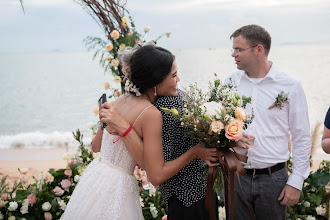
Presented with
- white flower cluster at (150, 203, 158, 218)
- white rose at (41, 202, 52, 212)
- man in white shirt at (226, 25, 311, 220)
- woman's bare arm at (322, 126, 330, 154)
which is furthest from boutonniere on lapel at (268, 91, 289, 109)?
white rose at (41, 202, 52, 212)

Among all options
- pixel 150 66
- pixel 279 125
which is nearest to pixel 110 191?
pixel 150 66

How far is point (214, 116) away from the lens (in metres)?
2.03

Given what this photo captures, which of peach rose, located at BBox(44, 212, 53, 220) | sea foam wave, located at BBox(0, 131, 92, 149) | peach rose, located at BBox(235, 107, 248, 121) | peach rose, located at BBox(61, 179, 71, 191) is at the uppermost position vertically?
peach rose, located at BBox(235, 107, 248, 121)

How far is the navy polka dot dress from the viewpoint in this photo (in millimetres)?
2324

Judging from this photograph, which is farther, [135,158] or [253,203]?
[253,203]

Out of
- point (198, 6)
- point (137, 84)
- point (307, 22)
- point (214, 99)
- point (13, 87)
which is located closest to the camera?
point (214, 99)

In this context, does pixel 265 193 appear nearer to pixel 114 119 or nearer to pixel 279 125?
pixel 279 125

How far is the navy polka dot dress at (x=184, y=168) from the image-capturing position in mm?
2324

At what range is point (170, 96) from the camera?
7.77 feet

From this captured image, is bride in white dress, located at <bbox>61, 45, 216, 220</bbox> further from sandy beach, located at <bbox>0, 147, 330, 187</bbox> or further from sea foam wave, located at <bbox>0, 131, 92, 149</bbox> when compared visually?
sea foam wave, located at <bbox>0, 131, 92, 149</bbox>

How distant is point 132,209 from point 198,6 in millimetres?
37266

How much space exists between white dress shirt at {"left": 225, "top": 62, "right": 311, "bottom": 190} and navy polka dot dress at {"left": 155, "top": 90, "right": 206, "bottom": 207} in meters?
0.67

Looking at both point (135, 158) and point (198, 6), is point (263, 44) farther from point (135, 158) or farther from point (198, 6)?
point (198, 6)

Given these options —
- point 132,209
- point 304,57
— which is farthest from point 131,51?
point 304,57
